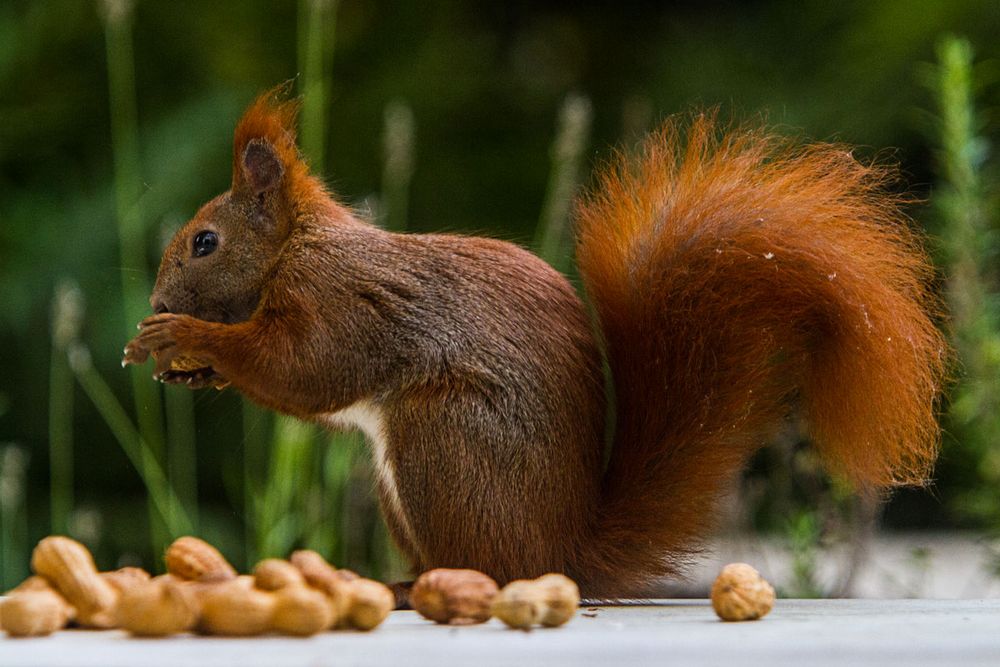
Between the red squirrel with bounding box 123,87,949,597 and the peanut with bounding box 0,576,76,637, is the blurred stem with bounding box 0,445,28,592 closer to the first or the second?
the red squirrel with bounding box 123,87,949,597

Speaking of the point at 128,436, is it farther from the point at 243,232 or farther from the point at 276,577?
the point at 276,577

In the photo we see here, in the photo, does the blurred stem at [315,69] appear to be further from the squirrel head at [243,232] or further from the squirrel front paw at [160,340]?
the squirrel front paw at [160,340]

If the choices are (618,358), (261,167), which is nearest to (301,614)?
(618,358)

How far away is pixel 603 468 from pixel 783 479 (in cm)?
66

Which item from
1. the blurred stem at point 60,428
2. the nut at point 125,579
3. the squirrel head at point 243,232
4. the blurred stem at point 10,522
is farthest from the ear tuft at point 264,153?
the blurred stem at point 60,428

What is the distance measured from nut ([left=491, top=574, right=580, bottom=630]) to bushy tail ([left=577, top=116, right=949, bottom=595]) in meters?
0.20

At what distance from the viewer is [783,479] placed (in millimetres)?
1786

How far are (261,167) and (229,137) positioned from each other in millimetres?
881

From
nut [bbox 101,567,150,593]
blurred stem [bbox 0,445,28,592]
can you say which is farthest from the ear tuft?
blurred stem [bbox 0,445,28,592]

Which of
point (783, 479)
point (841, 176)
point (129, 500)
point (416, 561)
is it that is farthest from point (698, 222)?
point (129, 500)

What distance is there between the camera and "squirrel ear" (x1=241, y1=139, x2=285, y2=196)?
4.31 feet

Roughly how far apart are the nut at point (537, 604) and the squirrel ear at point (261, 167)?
0.54m

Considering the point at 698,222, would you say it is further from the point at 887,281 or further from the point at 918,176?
the point at 918,176

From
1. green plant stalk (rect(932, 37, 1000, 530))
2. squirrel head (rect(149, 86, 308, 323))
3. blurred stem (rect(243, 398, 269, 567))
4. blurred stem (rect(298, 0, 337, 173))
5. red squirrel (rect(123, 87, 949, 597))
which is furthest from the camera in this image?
blurred stem (rect(243, 398, 269, 567))
